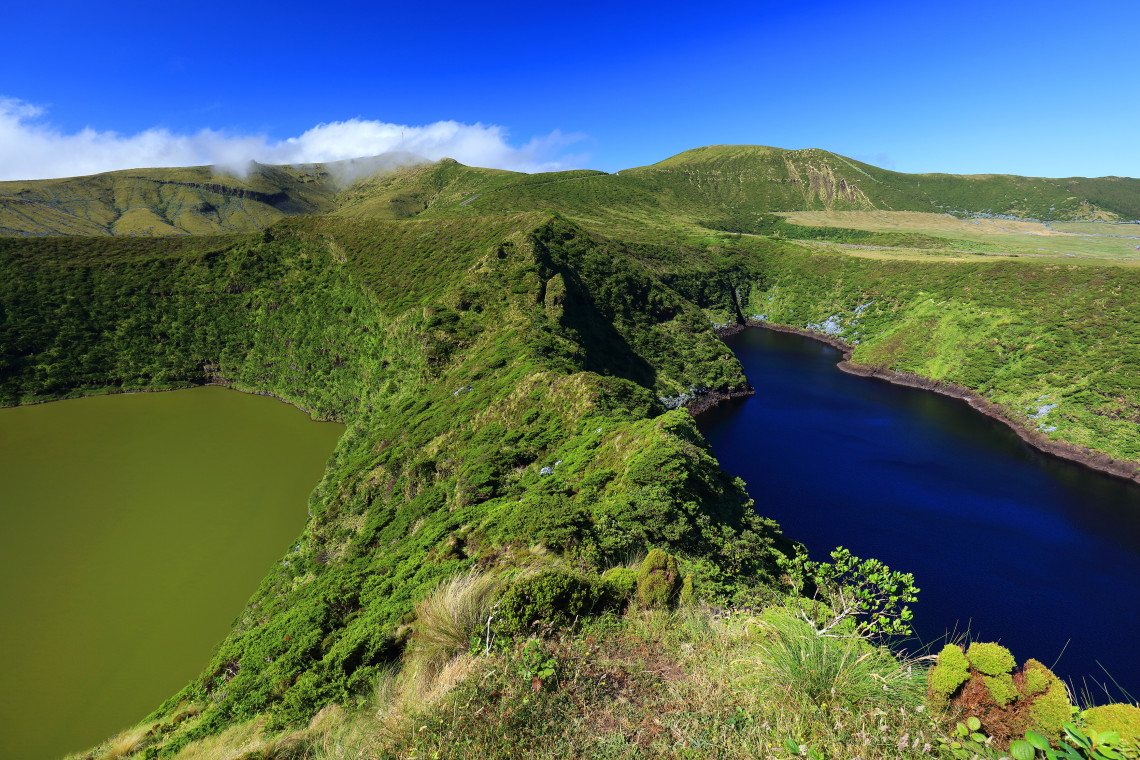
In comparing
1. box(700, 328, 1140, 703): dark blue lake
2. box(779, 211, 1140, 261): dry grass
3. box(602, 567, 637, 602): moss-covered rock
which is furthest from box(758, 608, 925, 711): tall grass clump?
box(779, 211, 1140, 261): dry grass

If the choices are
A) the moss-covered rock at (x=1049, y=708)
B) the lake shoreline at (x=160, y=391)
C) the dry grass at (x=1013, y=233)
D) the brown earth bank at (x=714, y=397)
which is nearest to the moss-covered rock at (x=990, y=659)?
the moss-covered rock at (x=1049, y=708)

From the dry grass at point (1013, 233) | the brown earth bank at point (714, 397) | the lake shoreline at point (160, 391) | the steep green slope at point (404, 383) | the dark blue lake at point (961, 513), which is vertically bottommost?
the dark blue lake at point (961, 513)

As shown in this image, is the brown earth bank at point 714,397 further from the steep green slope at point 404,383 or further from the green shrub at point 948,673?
the green shrub at point 948,673

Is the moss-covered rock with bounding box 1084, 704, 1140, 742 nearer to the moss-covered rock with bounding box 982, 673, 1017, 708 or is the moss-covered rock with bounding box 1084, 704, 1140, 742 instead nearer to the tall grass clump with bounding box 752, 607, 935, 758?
the moss-covered rock with bounding box 982, 673, 1017, 708

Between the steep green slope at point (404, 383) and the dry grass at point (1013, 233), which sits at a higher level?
the dry grass at point (1013, 233)

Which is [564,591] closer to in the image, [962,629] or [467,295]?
[962,629]

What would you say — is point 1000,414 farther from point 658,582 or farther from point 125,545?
point 125,545
